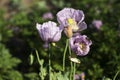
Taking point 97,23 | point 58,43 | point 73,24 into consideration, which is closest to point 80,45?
point 73,24

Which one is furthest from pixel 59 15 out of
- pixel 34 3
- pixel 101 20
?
pixel 34 3

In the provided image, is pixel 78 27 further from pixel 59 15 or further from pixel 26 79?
pixel 26 79

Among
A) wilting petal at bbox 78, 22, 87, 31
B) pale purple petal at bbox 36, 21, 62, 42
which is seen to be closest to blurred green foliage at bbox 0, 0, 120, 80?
wilting petal at bbox 78, 22, 87, 31

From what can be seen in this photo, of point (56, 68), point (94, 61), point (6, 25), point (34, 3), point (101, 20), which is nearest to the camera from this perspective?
point (56, 68)

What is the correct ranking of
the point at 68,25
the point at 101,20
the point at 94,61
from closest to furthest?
the point at 68,25, the point at 94,61, the point at 101,20

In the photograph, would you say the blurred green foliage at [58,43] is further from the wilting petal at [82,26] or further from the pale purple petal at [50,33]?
the pale purple petal at [50,33]

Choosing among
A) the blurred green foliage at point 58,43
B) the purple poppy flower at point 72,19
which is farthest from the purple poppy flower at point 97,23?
the purple poppy flower at point 72,19
